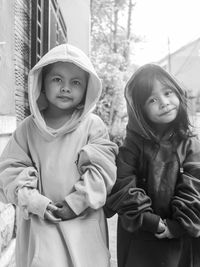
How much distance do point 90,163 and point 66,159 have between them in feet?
0.39

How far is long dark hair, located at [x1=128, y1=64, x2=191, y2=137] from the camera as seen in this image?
6.28ft

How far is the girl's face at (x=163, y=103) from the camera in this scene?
190 cm

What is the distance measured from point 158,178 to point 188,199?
0.59ft

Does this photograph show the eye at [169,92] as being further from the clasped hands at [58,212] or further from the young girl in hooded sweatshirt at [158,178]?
the clasped hands at [58,212]

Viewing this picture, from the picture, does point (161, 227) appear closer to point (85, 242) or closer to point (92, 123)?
point (85, 242)

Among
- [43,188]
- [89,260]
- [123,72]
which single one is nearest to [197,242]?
[89,260]

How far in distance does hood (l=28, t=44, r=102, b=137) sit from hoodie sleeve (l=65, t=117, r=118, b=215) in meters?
0.15

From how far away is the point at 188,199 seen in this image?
71.3 inches

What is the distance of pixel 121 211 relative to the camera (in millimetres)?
1858

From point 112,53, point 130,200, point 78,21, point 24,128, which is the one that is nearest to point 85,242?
point 130,200

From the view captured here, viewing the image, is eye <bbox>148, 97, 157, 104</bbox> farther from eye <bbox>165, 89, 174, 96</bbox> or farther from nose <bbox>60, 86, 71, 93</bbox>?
nose <bbox>60, 86, 71, 93</bbox>

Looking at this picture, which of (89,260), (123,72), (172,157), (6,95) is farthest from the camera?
(123,72)

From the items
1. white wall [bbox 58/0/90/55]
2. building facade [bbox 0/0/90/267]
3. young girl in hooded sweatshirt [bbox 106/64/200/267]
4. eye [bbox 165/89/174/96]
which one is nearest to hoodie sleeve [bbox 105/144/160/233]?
young girl in hooded sweatshirt [bbox 106/64/200/267]

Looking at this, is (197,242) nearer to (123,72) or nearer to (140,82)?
(140,82)
